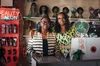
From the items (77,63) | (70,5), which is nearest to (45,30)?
(77,63)

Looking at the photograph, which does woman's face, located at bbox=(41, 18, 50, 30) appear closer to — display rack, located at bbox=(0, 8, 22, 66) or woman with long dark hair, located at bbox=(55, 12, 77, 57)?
woman with long dark hair, located at bbox=(55, 12, 77, 57)

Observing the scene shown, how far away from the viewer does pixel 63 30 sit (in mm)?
4488

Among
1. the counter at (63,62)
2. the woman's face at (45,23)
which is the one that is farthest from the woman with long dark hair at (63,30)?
the counter at (63,62)

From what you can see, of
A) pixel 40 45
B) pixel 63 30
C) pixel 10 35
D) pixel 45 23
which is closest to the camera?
pixel 40 45

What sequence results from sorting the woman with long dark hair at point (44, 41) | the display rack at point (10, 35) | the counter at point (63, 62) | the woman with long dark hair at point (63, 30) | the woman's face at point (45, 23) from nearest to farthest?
1. the counter at point (63, 62)
2. the woman with long dark hair at point (44, 41)
3. the woman's face at point (45, 23)
4. the woman with long dark hair at point (63, 30)
5. the display rack at point (10, 35)

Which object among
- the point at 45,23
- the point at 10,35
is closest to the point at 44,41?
the point at 45,23

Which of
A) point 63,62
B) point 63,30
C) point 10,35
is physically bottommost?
point 63,62

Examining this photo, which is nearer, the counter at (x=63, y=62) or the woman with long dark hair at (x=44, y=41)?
the counter at (x=63, y=62)

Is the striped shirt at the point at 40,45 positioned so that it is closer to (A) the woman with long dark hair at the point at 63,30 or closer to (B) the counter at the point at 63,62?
(A) the woman with long dark hair at the point at 63,30

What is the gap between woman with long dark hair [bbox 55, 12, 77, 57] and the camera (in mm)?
4168

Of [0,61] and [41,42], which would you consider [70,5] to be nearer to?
[41,42]

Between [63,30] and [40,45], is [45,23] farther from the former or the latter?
[63,30]

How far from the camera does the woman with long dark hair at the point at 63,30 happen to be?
417 cm

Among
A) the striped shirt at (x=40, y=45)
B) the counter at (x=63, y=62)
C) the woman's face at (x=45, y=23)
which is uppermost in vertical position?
the woman's face at (x=45, y=23)
